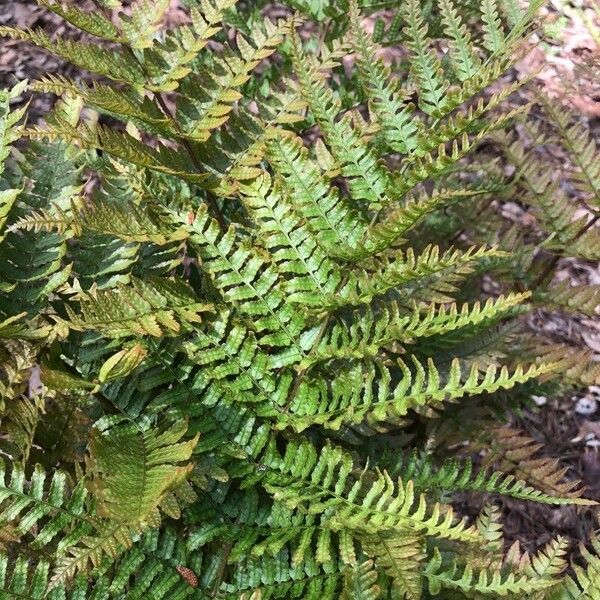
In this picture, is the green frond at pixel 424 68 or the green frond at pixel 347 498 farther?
the green frond at pixel 424 68

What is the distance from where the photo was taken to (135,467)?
130 centimetres

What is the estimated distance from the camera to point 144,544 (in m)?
1.50

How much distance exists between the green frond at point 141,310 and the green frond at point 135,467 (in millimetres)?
203

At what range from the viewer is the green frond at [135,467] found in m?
1.18

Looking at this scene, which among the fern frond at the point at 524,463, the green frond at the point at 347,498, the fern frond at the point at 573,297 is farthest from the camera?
the fern frond at the point at 573,297

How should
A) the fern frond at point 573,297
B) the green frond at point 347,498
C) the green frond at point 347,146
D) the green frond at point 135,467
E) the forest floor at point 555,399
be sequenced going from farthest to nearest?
the forest floor at point 555,399, the fern frond at point 573,297, the green frond at point 347,146, the green frond at point 347,498, the green frond at point 135,467

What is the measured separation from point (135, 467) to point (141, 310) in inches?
12.7

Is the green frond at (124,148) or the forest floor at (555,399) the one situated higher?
the green frond at (124,148)

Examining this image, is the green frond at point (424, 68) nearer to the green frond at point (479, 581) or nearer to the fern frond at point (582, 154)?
the fern frond at point (582, 154)

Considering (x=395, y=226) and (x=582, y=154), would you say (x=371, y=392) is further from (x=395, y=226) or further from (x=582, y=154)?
(x=582, y=154)

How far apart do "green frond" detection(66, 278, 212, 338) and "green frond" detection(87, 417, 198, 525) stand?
203mm

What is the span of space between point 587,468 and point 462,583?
5.39 feet

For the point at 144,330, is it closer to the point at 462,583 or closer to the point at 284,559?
the point at 284,559

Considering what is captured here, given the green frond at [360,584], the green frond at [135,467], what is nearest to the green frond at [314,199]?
the green frond at [135,467]
